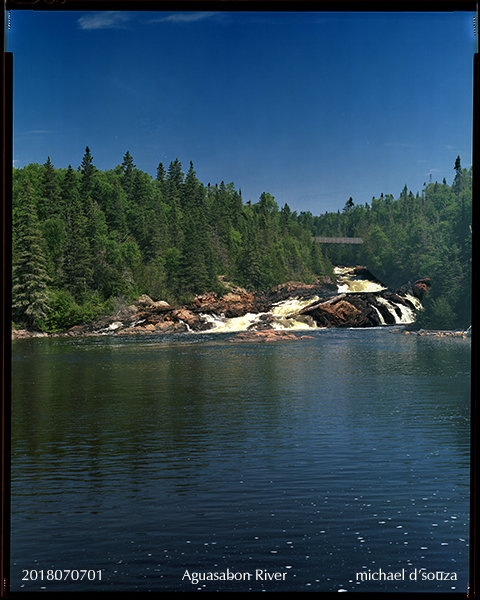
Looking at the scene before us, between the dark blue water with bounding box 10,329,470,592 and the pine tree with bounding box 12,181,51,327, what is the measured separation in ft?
56.0

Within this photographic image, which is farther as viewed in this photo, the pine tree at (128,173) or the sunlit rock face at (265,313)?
the pine tree at (128,173)

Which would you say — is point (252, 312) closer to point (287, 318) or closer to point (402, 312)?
point (287, 318)

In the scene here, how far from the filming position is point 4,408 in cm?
369

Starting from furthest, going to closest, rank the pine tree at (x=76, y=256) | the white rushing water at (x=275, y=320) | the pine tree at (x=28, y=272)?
1. the pine tree at (x=76, y=256)
2. the white rushing water at (x=275, y=320)
3. the pine tree at (x=28, y=272)

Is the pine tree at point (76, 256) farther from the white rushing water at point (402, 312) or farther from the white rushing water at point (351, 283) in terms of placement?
the white rushing water at point (402, 312)

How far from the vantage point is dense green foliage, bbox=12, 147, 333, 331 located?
47344 mm

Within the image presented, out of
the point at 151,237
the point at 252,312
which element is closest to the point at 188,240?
the point at 151,237

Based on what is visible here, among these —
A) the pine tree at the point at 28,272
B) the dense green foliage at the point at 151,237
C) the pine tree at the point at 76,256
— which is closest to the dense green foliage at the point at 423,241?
the dense green foliage at the point at 151,237

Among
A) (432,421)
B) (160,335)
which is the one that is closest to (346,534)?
(432,421)

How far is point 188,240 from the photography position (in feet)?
167

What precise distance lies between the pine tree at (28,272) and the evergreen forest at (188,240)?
0.58 ft

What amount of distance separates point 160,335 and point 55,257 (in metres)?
11.9

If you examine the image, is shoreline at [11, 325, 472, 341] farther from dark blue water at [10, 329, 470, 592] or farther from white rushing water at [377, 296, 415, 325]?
dark blue water at [10, 329, 470, 592]

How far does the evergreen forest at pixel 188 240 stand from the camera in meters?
43.2
